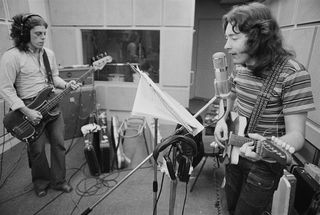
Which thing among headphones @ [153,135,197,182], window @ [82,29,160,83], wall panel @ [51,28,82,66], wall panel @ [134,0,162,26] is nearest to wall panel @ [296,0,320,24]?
headphones @ [153,135,197,182]

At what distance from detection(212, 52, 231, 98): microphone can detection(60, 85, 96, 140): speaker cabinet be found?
7.65ft

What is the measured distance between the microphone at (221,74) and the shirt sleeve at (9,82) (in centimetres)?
149

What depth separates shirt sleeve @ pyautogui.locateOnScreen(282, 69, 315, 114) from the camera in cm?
85

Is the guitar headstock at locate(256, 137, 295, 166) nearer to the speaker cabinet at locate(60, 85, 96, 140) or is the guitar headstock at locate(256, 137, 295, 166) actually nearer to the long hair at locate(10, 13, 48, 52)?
the long hair at locate(10, 13, 48, 52)

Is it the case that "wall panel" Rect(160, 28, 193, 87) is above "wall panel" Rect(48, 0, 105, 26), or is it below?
below

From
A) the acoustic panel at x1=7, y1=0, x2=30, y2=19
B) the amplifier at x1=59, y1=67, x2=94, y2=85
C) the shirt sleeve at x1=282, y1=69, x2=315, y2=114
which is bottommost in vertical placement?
the amplifier at x1=59, y1=67, x2=94, y2=85

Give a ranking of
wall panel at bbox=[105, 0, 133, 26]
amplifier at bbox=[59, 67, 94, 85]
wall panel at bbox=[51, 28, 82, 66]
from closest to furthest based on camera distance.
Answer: amplifier at bbox=[59, 67, 94, 85]
wall panel at bbox=[105, 0, 133, 26]
wall panel at bbox=[51, 28, 82, 66]

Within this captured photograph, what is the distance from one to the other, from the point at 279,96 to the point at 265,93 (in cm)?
6

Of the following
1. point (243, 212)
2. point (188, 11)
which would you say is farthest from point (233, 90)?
point (188, 11)

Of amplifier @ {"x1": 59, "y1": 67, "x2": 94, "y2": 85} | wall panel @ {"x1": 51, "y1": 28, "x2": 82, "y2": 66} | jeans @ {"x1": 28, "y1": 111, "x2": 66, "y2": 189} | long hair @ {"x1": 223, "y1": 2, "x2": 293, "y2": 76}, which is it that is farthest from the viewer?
wall panel @ {"x1": 51, "y1": 28, "x2": 82, "y2": 66}

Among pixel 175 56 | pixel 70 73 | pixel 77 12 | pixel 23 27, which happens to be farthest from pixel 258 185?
pixel 77 12

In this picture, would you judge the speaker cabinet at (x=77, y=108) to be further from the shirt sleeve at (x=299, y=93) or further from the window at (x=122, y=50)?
the shirt sleeve at (x=299, y=93)

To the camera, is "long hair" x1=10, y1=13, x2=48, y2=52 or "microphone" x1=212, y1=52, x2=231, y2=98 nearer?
"microphone" x1=212, y1=52, x2=231, y2=98

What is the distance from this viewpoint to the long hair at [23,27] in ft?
5.40
